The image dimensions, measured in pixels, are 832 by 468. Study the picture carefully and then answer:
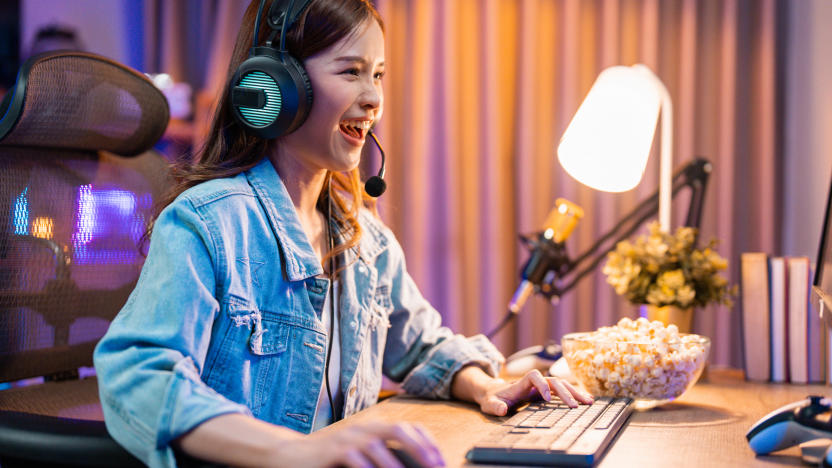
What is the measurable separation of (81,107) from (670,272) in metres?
1.05

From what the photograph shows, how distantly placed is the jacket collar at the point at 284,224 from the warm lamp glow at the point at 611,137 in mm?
548

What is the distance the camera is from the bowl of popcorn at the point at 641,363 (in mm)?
1041

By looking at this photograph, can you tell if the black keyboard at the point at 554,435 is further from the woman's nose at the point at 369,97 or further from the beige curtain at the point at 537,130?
the beige curtain at the point at 537,130

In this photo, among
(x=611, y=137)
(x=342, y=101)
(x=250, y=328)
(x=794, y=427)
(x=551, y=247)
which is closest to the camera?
(x=794, y=427)

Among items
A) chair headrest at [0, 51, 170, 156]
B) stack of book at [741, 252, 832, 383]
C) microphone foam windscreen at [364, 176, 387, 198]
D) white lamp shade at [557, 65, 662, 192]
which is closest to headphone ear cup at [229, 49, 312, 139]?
microphone foam windscreen at [364, 176, 387, 198]

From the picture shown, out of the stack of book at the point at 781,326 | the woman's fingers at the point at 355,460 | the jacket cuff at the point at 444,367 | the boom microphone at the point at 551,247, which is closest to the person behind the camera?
the woman's fingers at the point at 355,460

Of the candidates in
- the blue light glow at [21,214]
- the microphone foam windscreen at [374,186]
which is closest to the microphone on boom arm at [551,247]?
the microphone foam windscreen at [374,186]

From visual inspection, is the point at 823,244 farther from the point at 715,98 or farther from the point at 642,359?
the point at 715,98

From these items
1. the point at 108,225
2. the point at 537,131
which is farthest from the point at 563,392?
the point at 537,131

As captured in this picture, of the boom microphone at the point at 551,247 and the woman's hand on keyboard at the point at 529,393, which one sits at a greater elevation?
the boom microphone at the point at 551,247

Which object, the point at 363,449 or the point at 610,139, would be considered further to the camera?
the point at 610,139

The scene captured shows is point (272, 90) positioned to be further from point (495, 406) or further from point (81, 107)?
point (495, 406)

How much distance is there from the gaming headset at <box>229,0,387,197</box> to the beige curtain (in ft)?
4.63

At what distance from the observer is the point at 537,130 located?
7.93 ft
